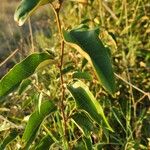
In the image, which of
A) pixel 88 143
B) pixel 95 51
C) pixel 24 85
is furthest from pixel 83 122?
pixel 95 51

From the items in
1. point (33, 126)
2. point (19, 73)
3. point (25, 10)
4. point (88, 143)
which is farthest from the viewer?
point (88, 143)

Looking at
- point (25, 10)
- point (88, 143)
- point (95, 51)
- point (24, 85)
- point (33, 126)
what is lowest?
point (88, 143)

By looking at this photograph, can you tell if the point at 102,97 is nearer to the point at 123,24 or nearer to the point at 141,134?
the point at 141,134

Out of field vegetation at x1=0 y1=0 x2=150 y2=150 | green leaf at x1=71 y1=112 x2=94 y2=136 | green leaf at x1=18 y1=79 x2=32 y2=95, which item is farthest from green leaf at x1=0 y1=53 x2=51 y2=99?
green leaf at x1=71 y1=112 x2=94 y2=136

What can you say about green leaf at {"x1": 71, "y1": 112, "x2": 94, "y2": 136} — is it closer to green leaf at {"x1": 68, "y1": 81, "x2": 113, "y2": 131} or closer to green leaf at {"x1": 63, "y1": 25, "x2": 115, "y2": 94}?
green leaf at {"x1": 68, "y1": 81, "x2": 113, "y2": 131}

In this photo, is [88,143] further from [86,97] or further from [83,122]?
[86,97]

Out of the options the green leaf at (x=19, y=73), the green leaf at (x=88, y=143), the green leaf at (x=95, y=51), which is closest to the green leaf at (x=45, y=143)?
the green leaf at (x=88, y=143)
